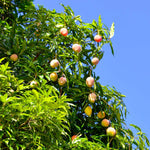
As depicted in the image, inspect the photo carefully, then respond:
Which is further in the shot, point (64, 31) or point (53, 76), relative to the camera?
point (64, 31)

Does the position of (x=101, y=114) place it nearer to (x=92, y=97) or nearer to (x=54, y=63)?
(x=92, y=97)

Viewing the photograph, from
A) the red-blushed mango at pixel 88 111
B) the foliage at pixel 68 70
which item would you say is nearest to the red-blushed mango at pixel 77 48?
the foliage at pixel 68 70

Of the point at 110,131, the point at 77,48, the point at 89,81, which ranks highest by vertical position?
the point at 77,48

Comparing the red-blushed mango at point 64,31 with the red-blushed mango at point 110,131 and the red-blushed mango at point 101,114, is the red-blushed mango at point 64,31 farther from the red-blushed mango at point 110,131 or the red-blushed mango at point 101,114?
the red-blushed mango at point 110,131

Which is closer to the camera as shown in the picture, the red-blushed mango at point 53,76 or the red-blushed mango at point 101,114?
the red-blushed mango at point 53,76

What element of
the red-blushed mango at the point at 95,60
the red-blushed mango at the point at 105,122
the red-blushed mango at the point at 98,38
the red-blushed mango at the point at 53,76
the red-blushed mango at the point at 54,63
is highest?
the red-blushed mango at the point at 98,38

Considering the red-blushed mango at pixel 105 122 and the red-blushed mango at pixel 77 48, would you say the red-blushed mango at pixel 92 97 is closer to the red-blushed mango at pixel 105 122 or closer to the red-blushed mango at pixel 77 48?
the red-blushed mango at pixel 105 122

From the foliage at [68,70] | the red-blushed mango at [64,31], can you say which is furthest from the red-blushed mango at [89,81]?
the red-blushed mango at [64,31]

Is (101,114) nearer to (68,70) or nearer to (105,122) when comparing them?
(105,122)

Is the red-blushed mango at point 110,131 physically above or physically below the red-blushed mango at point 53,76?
below

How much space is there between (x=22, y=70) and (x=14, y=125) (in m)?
0.82

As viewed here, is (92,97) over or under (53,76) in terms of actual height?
under

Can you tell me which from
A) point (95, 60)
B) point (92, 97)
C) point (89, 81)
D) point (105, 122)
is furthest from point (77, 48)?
point (105, 122)

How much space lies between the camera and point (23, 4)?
3.77m
